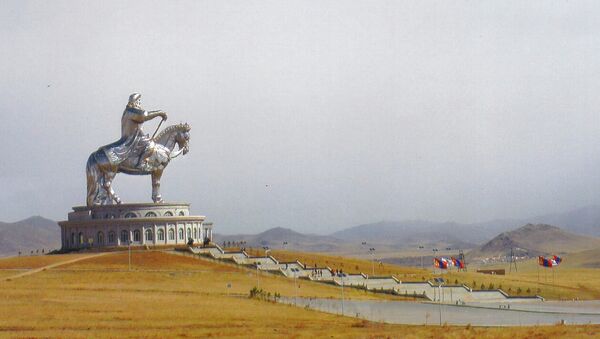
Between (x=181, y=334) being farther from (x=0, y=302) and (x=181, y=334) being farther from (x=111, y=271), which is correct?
(x=111, y=271)

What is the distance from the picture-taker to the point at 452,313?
5203 centimetres

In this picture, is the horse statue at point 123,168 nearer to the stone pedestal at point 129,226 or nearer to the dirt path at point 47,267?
the stone pedestal at point 129,226

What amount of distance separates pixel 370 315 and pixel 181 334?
43.7ft

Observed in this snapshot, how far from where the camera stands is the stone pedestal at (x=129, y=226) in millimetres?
85188

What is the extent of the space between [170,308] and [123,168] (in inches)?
1630

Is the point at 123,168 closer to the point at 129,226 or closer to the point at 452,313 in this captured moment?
the point at 129,226

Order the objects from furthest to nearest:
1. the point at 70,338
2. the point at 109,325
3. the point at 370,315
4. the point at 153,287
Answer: the point at 153,287 < the point at 370,315 < the point at 109,325 < the point at 70,338

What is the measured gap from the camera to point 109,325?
4028 cm

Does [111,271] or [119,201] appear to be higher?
[119,201]

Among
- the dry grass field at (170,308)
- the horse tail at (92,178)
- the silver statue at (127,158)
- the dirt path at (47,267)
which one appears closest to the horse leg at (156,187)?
the silver statue at (127,158)

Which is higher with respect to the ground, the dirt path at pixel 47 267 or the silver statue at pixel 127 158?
the silver statue at pixel 127 158

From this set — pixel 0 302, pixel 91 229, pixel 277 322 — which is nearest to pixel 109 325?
pixel 277 322

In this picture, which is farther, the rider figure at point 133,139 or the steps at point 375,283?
the rider figure at point 133,139

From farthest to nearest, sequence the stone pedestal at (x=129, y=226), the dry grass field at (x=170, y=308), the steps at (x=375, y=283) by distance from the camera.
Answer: the stone pedestal at (x=129, y=226) → the steps at (x=375, y=283) → the dry grass field at (x=170, y=308)
